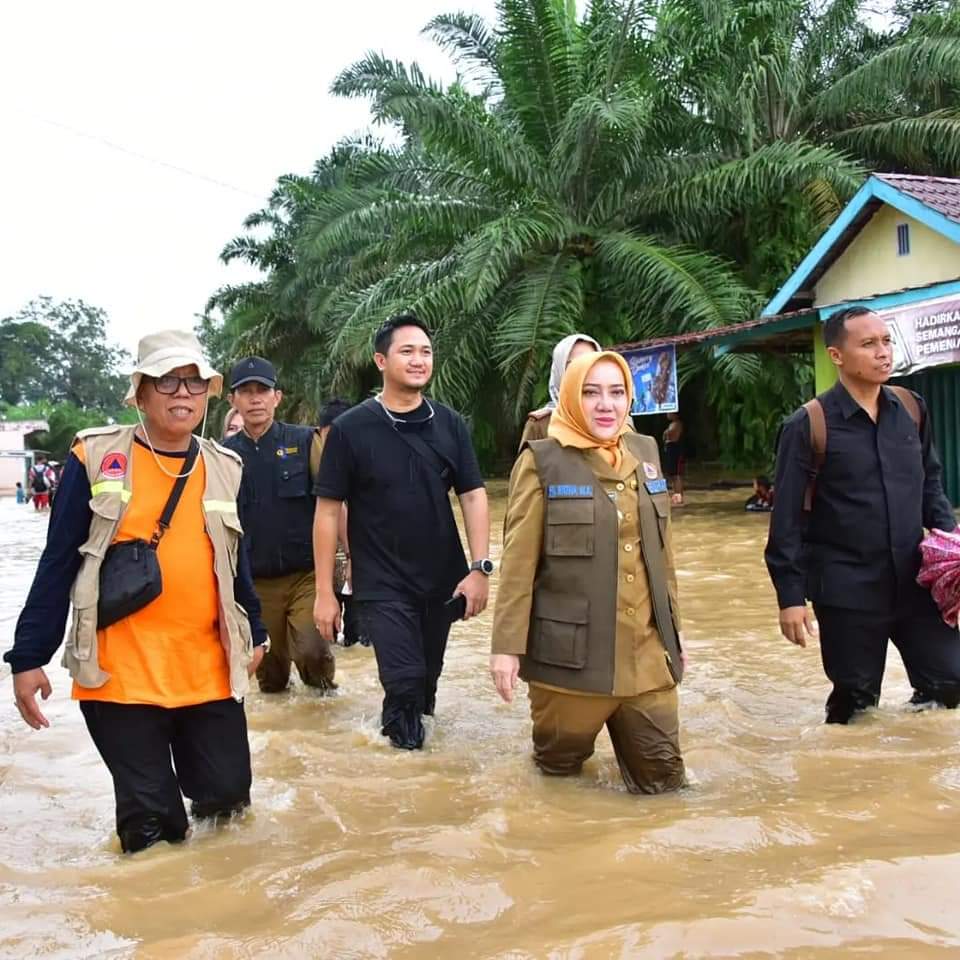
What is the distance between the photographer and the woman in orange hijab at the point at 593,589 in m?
3.81

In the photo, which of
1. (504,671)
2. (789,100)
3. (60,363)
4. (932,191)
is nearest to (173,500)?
(504,671)

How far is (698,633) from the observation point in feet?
24.4

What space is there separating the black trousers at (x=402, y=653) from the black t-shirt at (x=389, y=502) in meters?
0.07

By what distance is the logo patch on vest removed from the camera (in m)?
3.40

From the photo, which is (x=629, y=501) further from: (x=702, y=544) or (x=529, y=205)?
(x=529, y=205)

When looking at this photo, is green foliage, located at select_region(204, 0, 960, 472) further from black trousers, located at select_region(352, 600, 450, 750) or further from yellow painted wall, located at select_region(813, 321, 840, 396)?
black trousers, located at select_region(352, 600, 450, 750)

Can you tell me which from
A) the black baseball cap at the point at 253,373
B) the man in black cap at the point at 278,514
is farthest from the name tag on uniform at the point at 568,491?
the black baseball cap at the point at 253,373

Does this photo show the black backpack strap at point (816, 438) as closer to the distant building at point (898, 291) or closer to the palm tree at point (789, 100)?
the distant building at point (898, 291)

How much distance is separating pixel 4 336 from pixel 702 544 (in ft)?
293

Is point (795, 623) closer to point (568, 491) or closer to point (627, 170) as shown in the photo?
point (568, 491)

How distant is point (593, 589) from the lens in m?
3.84

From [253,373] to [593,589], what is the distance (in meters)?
2.71

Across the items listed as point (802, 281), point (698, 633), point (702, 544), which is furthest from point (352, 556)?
point (802, 281)

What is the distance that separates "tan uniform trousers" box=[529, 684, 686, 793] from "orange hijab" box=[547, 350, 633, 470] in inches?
33.7
